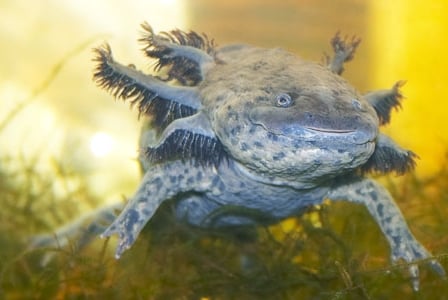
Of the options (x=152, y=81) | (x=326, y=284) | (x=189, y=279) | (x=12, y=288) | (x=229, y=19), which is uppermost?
(x=229, y=19)

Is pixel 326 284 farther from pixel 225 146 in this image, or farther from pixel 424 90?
pixel 424 90

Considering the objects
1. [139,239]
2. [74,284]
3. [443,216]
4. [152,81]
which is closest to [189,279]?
[139,239]

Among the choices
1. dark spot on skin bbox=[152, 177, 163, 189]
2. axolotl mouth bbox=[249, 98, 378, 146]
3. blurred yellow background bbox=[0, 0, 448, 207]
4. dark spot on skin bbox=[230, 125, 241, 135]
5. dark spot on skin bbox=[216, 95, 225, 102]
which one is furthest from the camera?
blurred yellow background bbox=[0, 0, 448, 207]

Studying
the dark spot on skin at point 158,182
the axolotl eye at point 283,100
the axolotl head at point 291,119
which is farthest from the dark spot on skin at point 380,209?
the dark spot on skin at point 158,182

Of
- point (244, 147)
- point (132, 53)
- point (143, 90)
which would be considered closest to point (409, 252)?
point (244, 147)

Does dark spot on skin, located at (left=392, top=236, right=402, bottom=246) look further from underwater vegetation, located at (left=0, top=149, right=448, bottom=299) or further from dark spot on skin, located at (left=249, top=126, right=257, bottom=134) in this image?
dark spot on skin, located at (left=249, top=126, right=257, bottom=134)

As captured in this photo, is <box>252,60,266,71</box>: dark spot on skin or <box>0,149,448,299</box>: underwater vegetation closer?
<box>252,60,266,71</box>: dark spot on skin

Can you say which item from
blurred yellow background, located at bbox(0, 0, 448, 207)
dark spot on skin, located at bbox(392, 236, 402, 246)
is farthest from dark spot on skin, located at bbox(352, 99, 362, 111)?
blurred yellow background, located at bbox(0, 0, 448, 207)

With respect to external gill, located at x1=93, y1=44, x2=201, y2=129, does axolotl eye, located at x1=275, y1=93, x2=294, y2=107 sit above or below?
above
